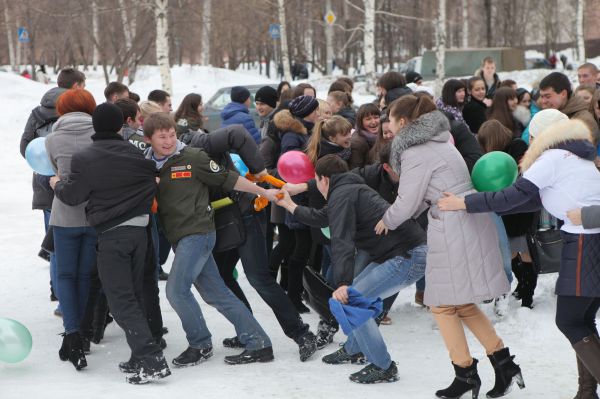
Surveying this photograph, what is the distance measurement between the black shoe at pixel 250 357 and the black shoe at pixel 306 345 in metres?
0.24

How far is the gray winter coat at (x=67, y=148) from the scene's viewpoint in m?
5.69

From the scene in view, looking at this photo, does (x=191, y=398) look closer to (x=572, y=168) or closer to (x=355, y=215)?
(x=355, y=215)

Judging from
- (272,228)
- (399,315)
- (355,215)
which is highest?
(355,215)

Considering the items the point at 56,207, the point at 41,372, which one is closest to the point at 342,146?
the point at 56,207

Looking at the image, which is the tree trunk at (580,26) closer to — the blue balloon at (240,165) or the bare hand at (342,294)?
the blue balloon at (240,165)

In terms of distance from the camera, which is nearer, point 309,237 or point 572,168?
point 572,168

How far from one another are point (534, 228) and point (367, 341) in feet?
7.45

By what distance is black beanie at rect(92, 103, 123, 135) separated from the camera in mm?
5328

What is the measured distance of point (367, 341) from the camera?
5.16m

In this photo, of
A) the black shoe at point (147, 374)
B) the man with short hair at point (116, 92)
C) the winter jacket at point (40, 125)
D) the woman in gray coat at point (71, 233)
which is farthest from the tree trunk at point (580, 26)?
the black shoe at point (147, 374)

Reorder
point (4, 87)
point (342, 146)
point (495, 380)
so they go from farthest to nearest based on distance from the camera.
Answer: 1. point (4, 87)
2. point (342, 146)
3. point (495, 380)

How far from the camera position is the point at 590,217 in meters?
4.23

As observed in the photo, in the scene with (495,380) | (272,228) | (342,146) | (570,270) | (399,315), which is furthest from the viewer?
(272,228)

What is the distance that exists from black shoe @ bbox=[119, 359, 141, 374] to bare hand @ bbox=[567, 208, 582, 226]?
2856 mm
